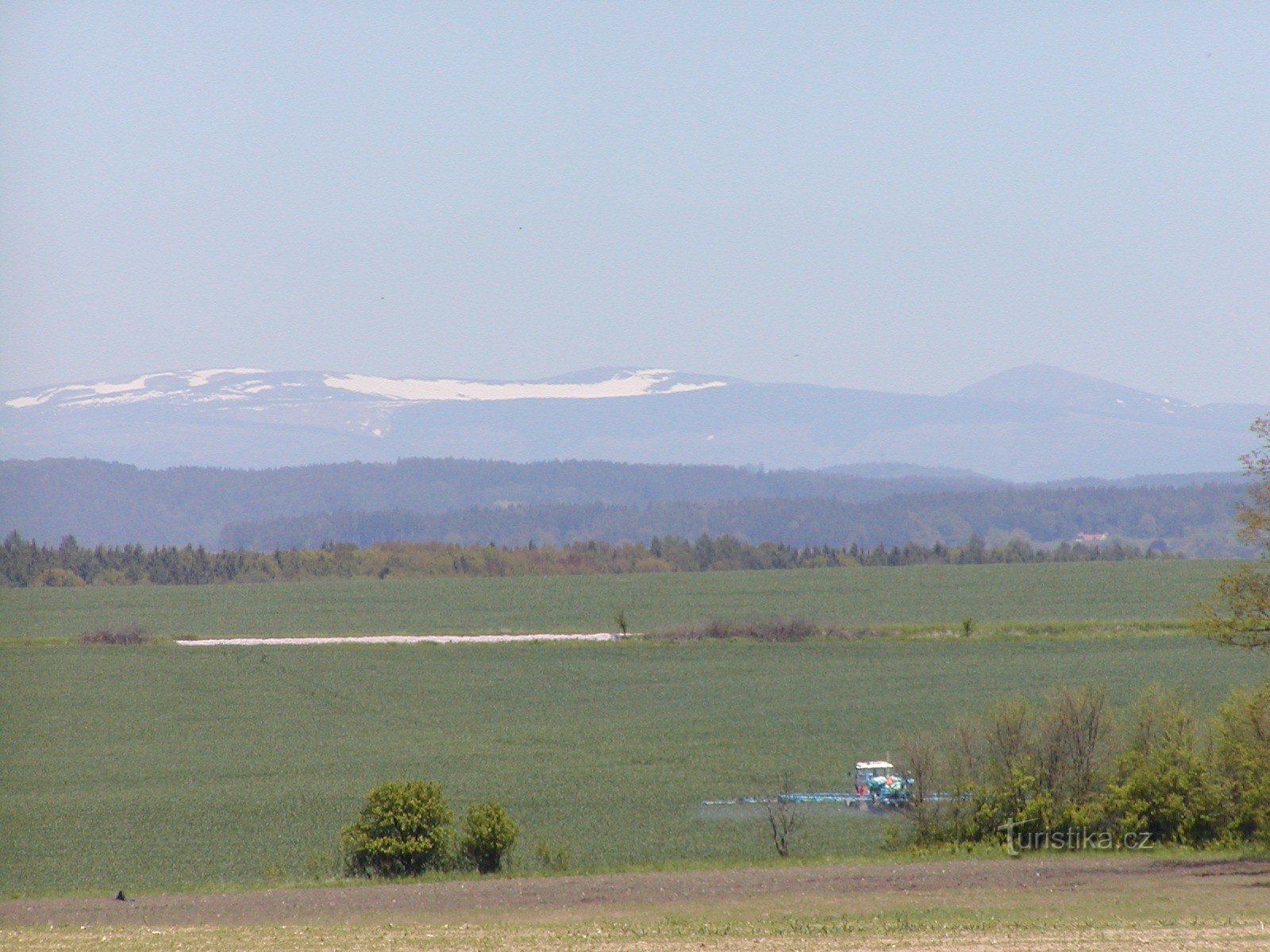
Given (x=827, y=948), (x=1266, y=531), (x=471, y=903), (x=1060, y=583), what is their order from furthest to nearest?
(x=1060, y=583)
(x=1266, y=531)
(x=471, y=903)
(x=827, y=948)

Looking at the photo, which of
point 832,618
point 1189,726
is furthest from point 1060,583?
point 1189,726

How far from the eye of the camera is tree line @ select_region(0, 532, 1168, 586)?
379 ft

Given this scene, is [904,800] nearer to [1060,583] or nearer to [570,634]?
[570,634]

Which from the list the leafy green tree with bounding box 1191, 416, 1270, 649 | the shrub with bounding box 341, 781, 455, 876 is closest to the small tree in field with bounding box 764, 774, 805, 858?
the shrub with bounding box 341, 781, 455, 876

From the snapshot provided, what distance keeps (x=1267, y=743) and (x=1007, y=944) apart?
8.65 metres

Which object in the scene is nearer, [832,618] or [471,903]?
[471,903]

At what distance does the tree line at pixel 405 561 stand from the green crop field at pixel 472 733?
180 ft

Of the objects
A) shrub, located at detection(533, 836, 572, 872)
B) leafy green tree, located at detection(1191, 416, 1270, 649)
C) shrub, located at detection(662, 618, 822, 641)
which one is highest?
leafy green tree, located at detection(1191, 416, 1270, 649)

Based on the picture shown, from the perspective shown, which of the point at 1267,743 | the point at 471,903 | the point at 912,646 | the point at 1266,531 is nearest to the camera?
the point at 471,903

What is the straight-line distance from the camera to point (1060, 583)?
290ft

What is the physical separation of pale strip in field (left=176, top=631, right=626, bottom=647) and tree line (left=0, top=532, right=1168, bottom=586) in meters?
46.3

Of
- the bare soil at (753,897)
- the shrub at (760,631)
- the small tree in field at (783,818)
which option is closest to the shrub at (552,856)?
the bare soil at (753,897)

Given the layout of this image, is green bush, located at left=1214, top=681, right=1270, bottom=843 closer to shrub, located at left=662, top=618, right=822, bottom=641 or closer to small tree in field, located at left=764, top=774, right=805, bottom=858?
small tree in field, located at left=764, top=774, right=805, bottom=858

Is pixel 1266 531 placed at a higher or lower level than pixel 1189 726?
higher
